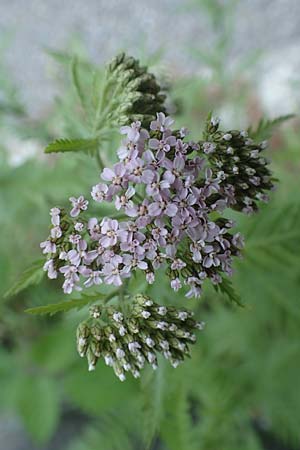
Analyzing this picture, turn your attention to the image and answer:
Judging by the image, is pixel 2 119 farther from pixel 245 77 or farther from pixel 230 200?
pixel 245 77

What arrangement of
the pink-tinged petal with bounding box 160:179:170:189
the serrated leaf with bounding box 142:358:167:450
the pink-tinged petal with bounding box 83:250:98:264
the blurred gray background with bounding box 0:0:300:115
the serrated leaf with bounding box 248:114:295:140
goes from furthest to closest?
the blurred gray background with bounding box 0:0:300:115
the serrated leaf with bounding box 142:358:167:450
the serrated leaf with bounding box 248:114:295:140
the pink-tinged petal with bounding box 83:250:98:264
the pink-tinged petal with bounding box 160:179:170:189

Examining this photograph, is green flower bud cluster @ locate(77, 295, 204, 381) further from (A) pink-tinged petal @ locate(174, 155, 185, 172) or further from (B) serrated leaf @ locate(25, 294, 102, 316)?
(A) pink-tinged petal @ locate(174, 155, 185, 172)

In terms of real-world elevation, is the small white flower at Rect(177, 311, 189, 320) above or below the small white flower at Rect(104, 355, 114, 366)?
below

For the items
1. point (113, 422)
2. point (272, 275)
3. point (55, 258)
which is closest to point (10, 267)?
point (113, 422)

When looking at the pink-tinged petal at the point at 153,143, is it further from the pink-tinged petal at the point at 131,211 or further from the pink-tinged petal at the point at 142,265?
the pink-tinged petal at the point at 142,265

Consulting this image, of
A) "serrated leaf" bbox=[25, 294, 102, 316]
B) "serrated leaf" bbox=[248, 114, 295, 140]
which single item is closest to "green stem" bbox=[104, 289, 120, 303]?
"serrated leaf" bbox=[25, 294, 102, 316]

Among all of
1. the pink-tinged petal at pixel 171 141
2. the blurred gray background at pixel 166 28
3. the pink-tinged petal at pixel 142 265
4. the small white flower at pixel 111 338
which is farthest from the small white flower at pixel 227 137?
the blurred gray background at pixel 166 28
